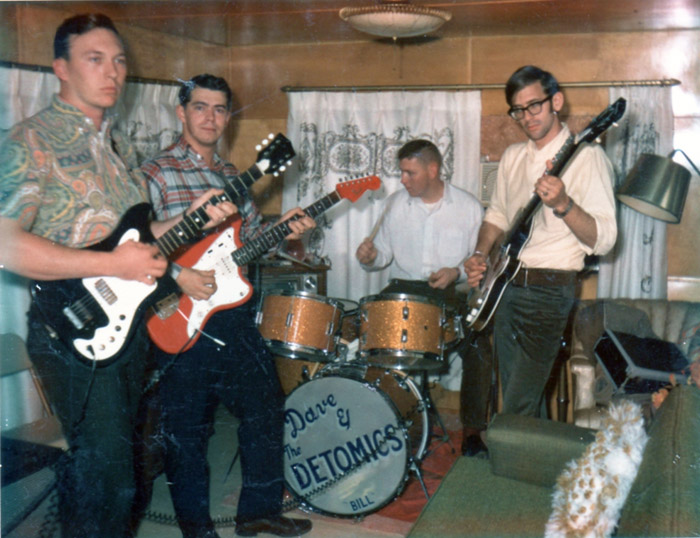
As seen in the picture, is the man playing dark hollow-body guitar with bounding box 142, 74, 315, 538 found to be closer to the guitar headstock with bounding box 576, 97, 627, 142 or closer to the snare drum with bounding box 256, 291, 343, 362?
the snare drum with bounding box 256, 291, 343, 362

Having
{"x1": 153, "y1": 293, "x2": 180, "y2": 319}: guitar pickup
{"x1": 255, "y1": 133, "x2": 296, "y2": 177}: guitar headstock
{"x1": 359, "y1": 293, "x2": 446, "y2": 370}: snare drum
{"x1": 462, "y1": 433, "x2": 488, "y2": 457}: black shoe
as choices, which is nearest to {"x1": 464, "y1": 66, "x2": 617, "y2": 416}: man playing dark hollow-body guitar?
{"x1": 359, "y1": 293, "x2": 446, "y2": 370}: snare drum

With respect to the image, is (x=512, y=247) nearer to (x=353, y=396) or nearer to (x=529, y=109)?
(x=529, y=109)

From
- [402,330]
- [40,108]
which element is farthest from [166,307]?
[40,108]

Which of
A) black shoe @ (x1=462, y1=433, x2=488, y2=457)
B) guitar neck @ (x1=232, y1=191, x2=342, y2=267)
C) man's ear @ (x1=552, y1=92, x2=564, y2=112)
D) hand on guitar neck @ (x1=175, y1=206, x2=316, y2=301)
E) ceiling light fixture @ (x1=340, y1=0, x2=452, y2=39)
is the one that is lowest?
black shoe @ (x1=462, y1=433, x2=488, y2=457)

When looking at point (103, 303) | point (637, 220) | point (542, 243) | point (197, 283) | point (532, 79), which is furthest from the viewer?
point (637, 220)

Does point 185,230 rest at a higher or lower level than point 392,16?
lower

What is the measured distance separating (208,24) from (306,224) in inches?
64.9

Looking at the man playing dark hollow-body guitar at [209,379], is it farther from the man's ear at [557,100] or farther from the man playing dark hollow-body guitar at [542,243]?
the man's ear at [557,100]

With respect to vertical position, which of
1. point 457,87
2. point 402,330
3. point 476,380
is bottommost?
point 476,380

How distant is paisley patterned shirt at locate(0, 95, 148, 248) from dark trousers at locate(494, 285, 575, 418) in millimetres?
1497

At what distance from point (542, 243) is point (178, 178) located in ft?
4.47

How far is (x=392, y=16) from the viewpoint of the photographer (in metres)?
2.53

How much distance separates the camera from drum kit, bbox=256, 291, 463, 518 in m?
2.39

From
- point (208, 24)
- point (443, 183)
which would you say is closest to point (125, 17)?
point (208, 24)
